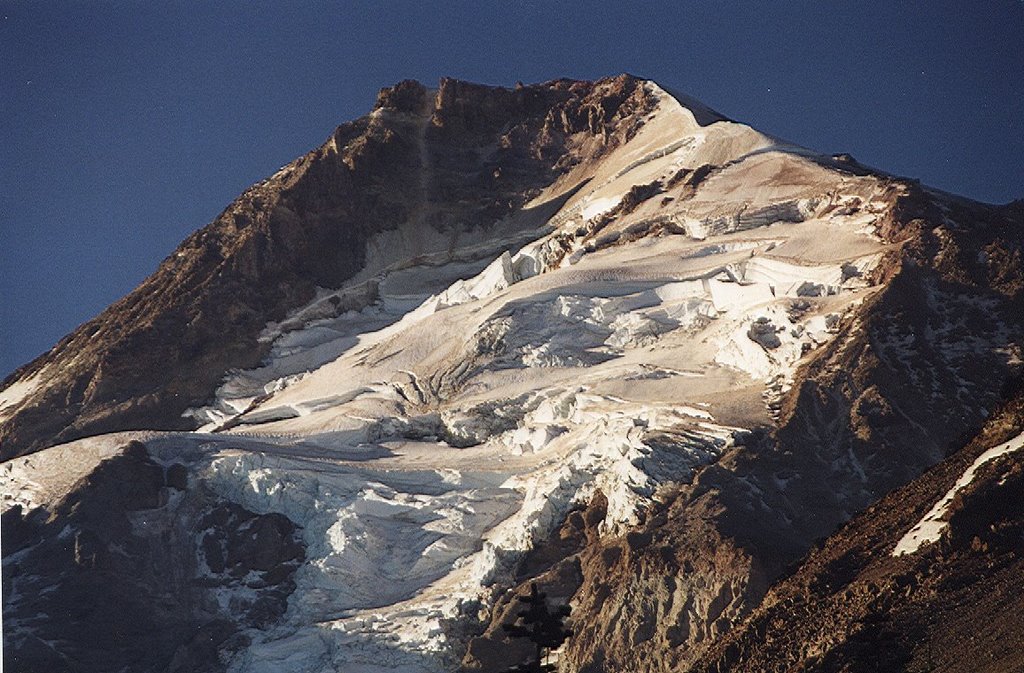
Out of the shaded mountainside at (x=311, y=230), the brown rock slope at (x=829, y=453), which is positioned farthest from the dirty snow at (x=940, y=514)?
the shaded mountainside at (x=311, y=230)

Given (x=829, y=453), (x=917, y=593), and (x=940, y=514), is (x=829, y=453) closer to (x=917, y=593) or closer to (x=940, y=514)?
(x=940, y=514)

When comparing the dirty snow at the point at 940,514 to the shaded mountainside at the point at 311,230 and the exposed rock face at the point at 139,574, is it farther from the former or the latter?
Answer: the shaded mountainside at the point at 311,230

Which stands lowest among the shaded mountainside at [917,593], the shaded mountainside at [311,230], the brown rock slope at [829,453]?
the shaded mountainside at [917,593]

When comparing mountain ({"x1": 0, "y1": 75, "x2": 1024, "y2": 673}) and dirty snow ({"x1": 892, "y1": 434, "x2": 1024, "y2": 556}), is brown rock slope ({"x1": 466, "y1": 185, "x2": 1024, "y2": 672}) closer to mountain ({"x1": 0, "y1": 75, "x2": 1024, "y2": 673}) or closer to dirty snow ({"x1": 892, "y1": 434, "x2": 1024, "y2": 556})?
mountain ({"x1": 0, "y1": 75, "x2": 1024, "y2": 673})

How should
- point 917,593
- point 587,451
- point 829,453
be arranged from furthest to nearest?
point 587,451
point 829,453
point 917,593

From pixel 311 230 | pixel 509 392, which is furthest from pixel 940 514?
pixel 311 230

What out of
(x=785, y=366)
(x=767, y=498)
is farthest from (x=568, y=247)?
(x=767, y=498)
